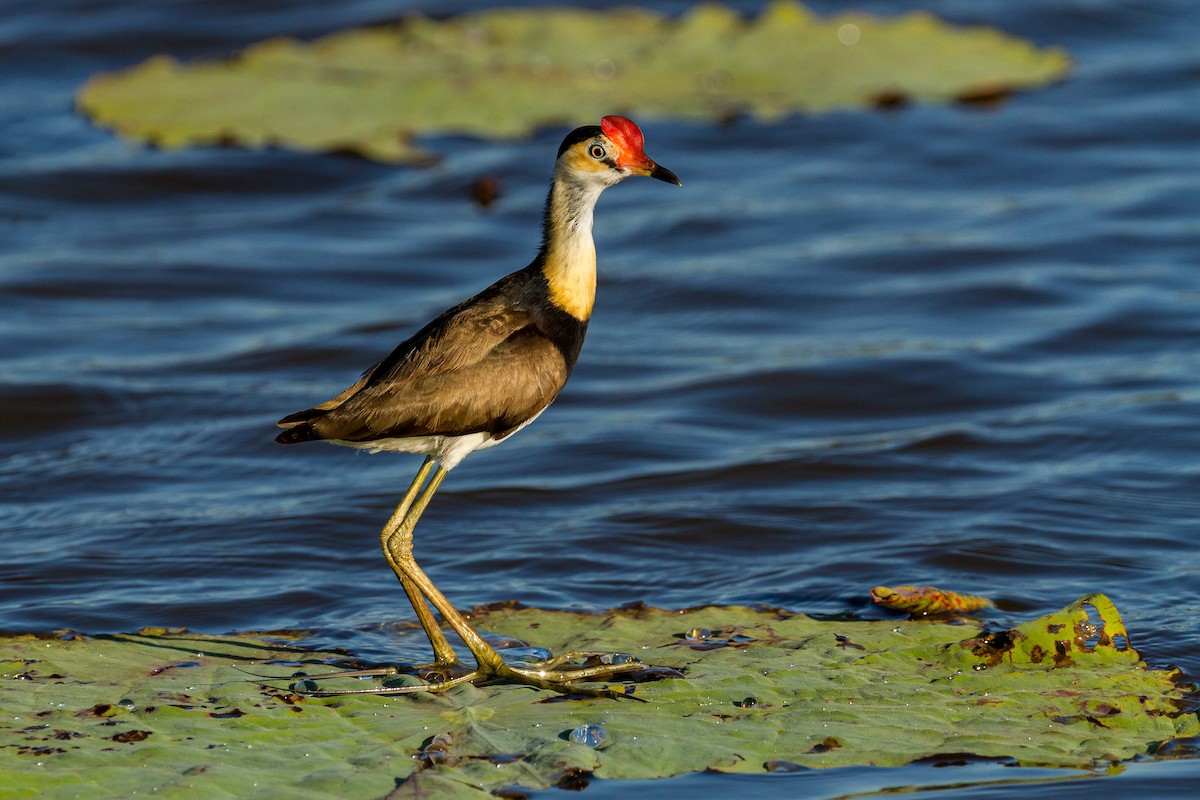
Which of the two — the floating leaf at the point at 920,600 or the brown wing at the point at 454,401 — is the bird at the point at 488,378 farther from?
the floating leaf at the point at 920,600

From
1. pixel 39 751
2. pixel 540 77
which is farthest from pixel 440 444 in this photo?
pixel 540 77

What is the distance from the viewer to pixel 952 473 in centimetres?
933

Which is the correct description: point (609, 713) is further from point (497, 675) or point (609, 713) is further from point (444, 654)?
point (444, 654)

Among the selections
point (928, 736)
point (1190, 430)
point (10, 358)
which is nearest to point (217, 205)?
point (10, 358)

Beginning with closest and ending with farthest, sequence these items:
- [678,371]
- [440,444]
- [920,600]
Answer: [440,444] < [920,600] < [678,371]

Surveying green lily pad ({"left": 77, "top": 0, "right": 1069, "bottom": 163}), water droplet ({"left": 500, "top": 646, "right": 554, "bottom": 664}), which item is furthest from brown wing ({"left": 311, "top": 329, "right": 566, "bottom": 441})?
green lily pad ({"left": 77, "top": 0, "right": 1069, "bottom": 163})

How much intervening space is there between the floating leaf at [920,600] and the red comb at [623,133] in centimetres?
214

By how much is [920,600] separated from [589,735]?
2.21 m

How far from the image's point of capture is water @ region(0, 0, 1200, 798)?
7973 millimetres

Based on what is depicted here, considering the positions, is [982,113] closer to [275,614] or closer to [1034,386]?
[1034,386]

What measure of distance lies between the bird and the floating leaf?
142 cm

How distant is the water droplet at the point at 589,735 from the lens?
537 centimetres

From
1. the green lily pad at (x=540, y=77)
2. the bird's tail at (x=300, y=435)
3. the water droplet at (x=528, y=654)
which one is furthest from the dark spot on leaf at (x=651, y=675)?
the green lily pad at (x=540, y=77)

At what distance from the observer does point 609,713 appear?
5652 millimetres
